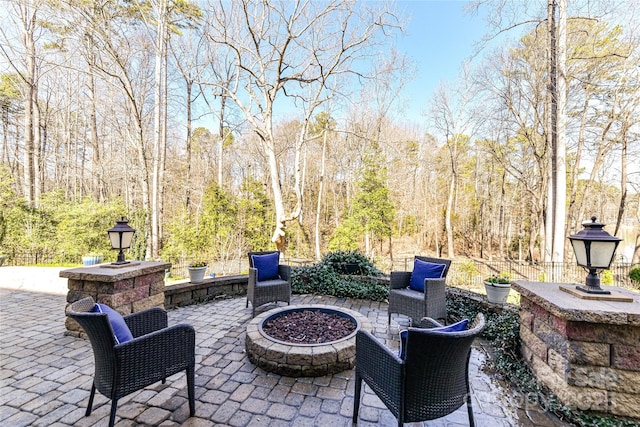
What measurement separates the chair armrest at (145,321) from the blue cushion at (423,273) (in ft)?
9.63

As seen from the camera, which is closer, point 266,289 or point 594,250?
point 594,250

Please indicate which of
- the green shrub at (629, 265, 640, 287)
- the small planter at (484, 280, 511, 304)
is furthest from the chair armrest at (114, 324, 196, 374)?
the green shrub at (629, 265, 640, 287)

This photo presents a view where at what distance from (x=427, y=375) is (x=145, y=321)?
209 cm

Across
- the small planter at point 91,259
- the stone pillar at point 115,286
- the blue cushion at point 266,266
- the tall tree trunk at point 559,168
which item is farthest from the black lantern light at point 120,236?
the tall tree trunk at point 559,168

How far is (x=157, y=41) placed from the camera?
7.25 metres

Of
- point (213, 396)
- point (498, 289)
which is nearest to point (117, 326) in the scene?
point (213, 396)

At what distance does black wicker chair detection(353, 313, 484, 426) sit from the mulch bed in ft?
3.68

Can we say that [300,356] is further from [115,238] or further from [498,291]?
[498,291]

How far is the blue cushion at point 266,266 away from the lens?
4.14 metres

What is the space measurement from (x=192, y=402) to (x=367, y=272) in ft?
12.8

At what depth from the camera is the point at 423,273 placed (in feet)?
12.0

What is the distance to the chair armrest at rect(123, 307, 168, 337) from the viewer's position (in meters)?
2.13

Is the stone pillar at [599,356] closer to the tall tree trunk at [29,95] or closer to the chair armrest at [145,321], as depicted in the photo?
the chair armrest at [145,321]

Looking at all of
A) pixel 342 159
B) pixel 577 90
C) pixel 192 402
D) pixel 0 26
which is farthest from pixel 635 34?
pixel 0 26
